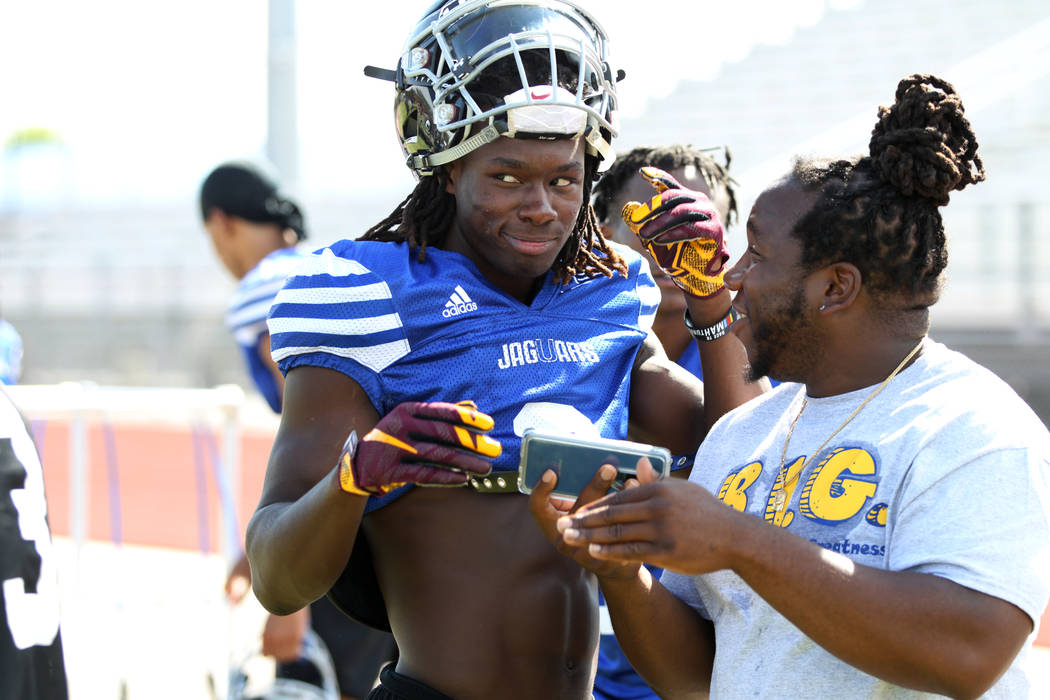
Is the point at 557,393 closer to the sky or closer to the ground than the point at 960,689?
closer to the sky

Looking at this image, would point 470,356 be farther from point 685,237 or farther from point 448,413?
point 685,237

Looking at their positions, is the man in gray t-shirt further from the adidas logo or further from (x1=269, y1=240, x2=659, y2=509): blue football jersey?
the adidas logo

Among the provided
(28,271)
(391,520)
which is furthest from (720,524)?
(28,271)

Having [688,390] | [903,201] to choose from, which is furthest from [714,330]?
[903,201]

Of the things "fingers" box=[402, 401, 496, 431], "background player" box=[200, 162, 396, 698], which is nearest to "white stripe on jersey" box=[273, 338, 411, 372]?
"fingers" box=[402, 401, 496, 431]

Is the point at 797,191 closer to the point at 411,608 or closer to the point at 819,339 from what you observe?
the point at 819,339

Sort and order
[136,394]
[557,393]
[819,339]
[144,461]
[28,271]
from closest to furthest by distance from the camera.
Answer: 1. [819,339]
2. [557,393]
3. [136,394]
4. [144,461]
5. [28,271]

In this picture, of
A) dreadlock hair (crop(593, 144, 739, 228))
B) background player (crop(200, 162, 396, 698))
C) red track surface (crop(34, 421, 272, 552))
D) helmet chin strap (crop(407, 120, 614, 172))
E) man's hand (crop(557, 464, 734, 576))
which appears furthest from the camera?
red track surface (crop(34, 421, 272, 552))

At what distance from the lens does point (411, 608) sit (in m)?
1.90

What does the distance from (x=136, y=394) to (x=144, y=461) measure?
9023 mm

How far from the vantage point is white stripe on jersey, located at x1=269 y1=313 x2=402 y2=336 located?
6.11 feet

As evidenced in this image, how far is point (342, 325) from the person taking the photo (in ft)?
6.12

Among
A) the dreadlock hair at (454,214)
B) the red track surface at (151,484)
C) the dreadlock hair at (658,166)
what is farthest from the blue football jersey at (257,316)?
the red track surface at (151,484)

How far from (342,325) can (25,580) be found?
2.23 feet
